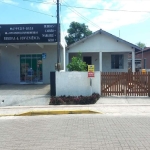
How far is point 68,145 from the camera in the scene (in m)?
5.18

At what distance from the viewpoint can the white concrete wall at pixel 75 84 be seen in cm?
1243

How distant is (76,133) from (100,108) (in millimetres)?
4000

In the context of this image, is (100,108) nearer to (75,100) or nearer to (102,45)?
(75,100)

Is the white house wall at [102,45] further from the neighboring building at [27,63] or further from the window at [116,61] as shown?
the window at [116,61]

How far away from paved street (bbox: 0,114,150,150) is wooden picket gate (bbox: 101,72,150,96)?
407 cm

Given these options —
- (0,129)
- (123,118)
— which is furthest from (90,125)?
(0,129)

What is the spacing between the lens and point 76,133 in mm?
6250

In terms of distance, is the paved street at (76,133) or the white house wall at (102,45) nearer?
the paved street at (76,133)

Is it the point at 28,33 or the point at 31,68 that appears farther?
the point at 31,68

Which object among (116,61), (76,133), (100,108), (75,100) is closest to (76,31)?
(116,61)

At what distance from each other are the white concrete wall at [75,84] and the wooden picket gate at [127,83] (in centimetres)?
49

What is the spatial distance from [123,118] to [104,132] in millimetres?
2159

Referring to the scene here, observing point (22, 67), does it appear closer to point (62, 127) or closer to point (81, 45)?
point (81, 45)

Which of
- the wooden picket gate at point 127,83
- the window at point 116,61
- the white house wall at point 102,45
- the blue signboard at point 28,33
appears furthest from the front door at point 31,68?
the wooden picket gate at point 127,83
